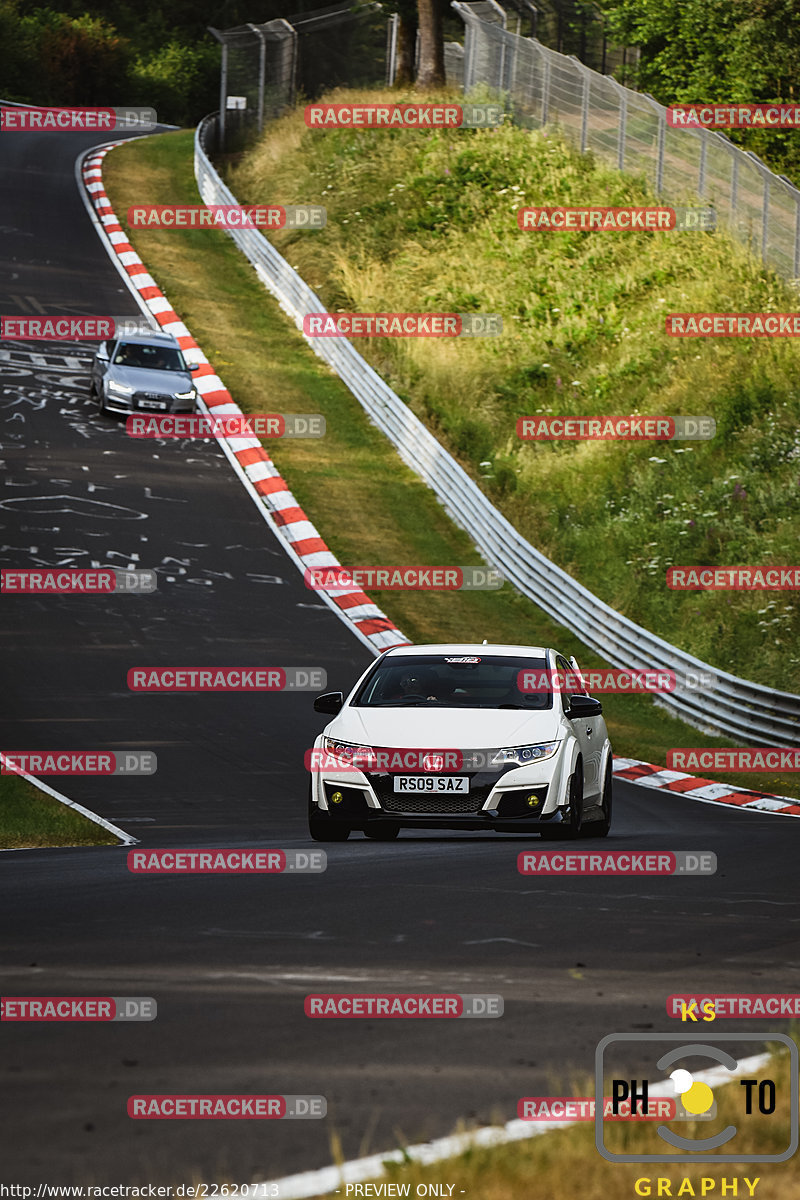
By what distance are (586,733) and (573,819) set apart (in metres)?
0.96

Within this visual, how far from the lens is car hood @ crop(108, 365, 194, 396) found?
106 ft

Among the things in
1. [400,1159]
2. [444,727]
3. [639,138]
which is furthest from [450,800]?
[639,138]

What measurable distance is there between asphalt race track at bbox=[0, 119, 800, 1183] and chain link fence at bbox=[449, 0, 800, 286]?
700 inches

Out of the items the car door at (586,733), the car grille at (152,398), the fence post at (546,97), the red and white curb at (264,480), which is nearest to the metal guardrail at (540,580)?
the red and white curb at (264,480)

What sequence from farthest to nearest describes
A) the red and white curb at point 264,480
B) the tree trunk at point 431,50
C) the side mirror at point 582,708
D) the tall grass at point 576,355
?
the tree trunk at point 431,50, the tall grass at point 576,355, the red and white curb at point 264,480, the side mirror at point 582,708

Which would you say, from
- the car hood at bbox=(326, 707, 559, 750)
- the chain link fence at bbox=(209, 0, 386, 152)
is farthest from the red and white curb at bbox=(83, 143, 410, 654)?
the chain link fence at bbox=(209, 0, 386, 152)

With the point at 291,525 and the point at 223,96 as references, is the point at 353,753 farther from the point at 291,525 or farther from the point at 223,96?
the point at 223,96

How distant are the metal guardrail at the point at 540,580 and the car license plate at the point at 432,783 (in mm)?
9651

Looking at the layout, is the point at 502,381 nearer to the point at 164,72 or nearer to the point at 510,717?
the point at 510,717

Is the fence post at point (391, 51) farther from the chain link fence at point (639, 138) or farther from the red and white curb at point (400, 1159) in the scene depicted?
the red and white curb at point (400, 1159)

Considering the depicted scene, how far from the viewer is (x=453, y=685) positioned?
12.4 m

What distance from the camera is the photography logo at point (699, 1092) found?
442 cm

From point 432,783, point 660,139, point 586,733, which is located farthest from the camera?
point 660,139

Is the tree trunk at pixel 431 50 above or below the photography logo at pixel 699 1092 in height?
above
